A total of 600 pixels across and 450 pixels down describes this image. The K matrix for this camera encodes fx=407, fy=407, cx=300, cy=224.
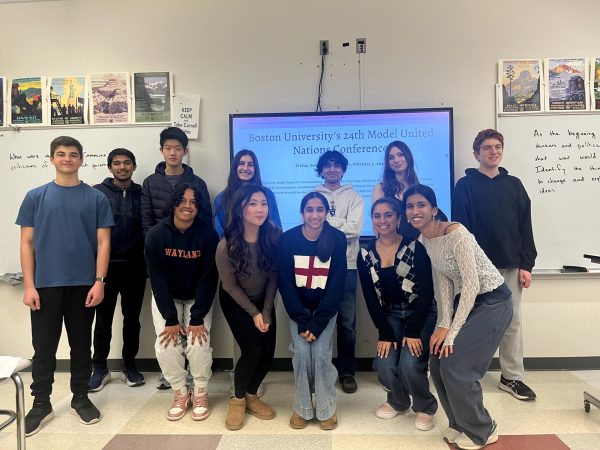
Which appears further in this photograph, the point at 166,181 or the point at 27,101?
the point at 27,101

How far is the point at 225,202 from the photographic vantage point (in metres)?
2.64

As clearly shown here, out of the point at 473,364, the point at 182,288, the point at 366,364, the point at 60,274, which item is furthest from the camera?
the point at 366,364

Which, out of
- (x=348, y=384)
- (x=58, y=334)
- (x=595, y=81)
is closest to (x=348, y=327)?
(x=348, y=384)

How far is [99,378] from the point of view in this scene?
2.66 meters

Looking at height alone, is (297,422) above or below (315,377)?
below

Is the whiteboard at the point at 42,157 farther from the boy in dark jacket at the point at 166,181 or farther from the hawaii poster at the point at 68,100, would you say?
the boy in dark jacket at the point at 166,181

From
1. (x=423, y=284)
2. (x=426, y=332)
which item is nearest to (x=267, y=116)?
(x=423, y=284)

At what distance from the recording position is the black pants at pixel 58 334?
2.16 m

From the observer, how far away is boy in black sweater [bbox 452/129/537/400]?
2.48m

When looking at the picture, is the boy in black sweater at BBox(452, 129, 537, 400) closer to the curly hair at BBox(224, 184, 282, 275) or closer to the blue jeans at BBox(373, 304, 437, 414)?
the blue jeans at BBox(373, 304, 437, 414)

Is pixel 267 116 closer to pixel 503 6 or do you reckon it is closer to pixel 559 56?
pixel 503 6

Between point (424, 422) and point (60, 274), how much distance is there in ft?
6.73

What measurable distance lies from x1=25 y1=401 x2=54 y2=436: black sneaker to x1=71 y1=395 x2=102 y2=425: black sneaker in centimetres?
12

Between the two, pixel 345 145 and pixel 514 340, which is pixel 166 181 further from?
pixel 514 340
